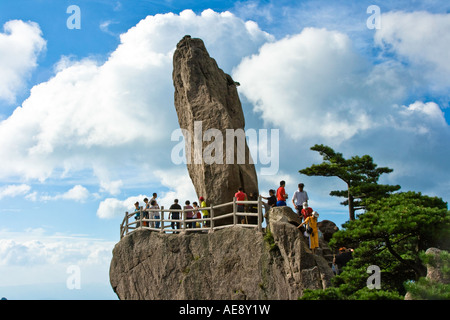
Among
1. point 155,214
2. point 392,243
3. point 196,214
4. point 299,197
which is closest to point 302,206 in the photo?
point 299,197

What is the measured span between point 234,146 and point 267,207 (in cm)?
485

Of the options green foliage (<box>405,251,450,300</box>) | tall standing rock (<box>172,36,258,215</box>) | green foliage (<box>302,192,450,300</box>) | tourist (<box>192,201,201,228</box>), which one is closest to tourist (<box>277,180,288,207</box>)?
green foliage (<box>302,192,450,300</box>)

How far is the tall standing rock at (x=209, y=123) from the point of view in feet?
77.3

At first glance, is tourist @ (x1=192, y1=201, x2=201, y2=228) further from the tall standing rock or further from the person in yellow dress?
the person in yellow dress

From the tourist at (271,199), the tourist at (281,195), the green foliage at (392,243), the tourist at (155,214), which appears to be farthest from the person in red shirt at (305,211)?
the tourist at (155,214)

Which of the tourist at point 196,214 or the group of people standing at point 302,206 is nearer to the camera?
the group of people standing at point 302,206

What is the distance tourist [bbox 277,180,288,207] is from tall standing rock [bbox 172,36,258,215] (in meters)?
4.07

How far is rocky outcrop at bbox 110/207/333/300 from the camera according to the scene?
1741cm

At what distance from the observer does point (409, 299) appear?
13.2 meters

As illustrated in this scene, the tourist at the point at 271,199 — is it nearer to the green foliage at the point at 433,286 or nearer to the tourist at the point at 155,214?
the tourist at the point at 155,214

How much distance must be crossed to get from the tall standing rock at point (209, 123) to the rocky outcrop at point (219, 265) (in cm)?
310

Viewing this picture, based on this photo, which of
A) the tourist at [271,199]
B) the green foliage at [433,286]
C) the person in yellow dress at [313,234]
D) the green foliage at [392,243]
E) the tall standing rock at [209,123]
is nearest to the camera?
the green foliage at [433,286]
